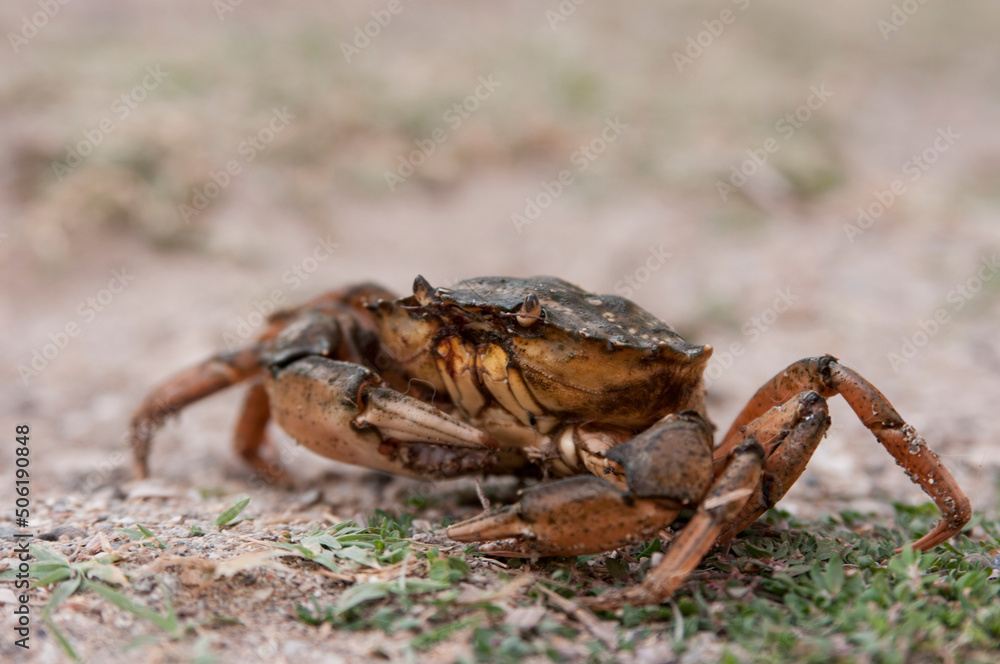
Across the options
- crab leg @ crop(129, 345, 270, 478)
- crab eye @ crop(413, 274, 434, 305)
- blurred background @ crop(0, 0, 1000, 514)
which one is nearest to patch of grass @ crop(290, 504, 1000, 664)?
crab eye @ crop(413, 274, 434, 305)

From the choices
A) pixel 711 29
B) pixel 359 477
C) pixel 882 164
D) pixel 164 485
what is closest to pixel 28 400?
pixel 164 485

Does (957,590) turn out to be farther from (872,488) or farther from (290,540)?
(290,540)

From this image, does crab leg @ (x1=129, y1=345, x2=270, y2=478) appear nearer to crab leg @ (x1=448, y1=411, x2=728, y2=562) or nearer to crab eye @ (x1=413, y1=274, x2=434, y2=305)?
crab eye @ (x1=413, y1=274, x2=434, y2=305)

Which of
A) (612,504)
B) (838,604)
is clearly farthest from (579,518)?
(838,604)

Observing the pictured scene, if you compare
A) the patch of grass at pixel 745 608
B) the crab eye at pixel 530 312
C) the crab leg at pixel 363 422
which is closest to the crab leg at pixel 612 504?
the patch of grass at pixel 745 608

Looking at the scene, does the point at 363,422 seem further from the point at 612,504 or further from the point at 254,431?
the point at 254,431

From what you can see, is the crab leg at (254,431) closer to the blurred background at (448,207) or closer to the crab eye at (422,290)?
the blurred background at (448,207)
